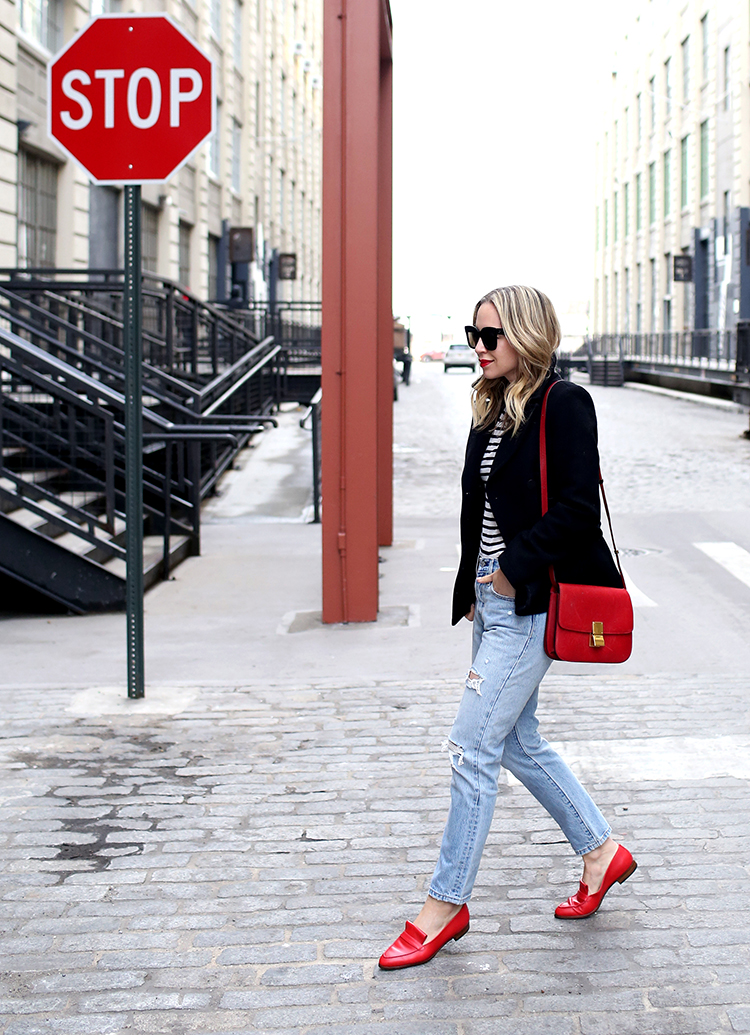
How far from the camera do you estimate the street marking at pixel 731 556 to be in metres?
9.65

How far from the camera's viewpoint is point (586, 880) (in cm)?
381

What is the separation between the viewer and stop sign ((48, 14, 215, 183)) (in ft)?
19.5

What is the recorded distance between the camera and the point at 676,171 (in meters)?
48.5

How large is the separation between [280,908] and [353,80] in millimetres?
5516

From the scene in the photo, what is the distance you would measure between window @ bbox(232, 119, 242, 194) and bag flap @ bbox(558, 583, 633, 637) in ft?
109

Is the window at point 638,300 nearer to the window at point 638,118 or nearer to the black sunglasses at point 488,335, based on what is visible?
the window at point 638,118

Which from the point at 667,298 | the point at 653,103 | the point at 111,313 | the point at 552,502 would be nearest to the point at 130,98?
the point at 552,502

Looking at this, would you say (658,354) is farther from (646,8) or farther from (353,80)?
(353,80)

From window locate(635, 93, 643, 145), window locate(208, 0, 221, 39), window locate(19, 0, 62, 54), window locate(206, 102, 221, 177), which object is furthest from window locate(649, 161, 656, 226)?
window locate(19, 0, 62, 54)

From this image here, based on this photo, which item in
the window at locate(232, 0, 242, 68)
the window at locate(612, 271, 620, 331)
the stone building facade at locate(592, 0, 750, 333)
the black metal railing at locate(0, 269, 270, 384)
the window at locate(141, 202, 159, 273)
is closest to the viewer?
the black metal railing at locate(0, 269, 270, 384)

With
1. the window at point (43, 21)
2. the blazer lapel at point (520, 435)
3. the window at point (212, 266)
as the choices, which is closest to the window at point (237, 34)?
the window at point (212, 266)

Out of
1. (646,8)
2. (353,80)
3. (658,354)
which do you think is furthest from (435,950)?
(646,8)

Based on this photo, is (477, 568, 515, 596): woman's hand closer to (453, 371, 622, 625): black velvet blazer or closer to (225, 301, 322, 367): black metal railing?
(453, 371, 622, 625): black velvet blazer

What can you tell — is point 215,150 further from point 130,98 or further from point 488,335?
point 488,335
